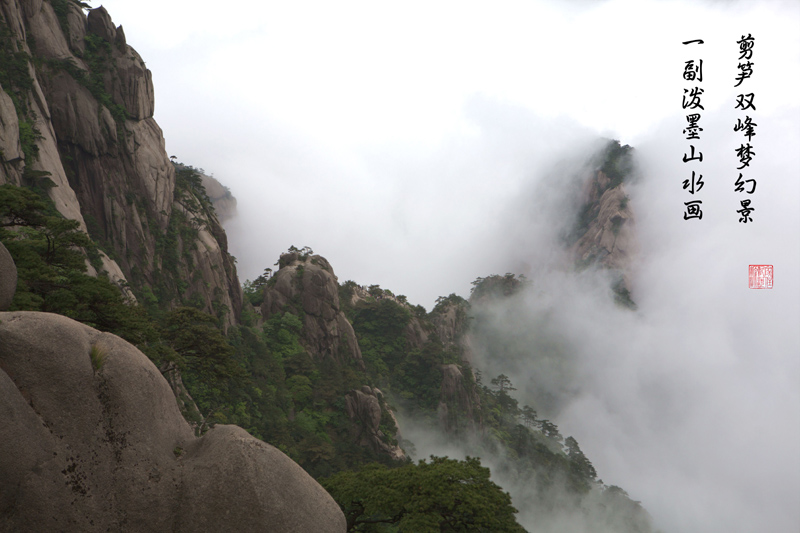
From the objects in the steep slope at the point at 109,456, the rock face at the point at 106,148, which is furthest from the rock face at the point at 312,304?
the steep slope at the point at 109,456

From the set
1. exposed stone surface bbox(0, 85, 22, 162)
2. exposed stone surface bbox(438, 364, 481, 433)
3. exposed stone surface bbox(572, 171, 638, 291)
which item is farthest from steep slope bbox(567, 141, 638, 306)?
exposed stone surface bbox(0, 85, 22, 162)

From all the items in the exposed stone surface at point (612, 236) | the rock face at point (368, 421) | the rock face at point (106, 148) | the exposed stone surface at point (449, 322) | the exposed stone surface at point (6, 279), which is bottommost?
the exposed stone surface at point (6, 279)

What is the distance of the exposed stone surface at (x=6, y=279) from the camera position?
428 inches

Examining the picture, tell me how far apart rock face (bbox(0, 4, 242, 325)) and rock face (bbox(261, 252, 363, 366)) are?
8.84 meters

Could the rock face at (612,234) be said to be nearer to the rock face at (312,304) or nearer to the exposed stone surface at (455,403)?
the exposed stone surface at (455,403)

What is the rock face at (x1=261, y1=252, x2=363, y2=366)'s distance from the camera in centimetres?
5028

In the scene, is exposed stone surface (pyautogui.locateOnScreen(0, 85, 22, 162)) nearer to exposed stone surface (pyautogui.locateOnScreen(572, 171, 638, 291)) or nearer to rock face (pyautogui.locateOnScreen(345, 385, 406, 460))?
rock face (pyautogui.locateOnScreen(345, 385, 406, 460))

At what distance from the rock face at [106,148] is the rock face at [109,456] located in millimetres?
22306

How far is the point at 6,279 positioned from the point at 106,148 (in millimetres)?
28531

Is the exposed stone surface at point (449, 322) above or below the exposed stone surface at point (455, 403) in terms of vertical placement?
above

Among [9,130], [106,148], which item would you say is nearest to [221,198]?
[106,148]

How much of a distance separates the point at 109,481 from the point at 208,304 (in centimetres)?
3270

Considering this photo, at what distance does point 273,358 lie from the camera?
43438 millimetres

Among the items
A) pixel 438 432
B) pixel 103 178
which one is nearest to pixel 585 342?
pixel 438 432
